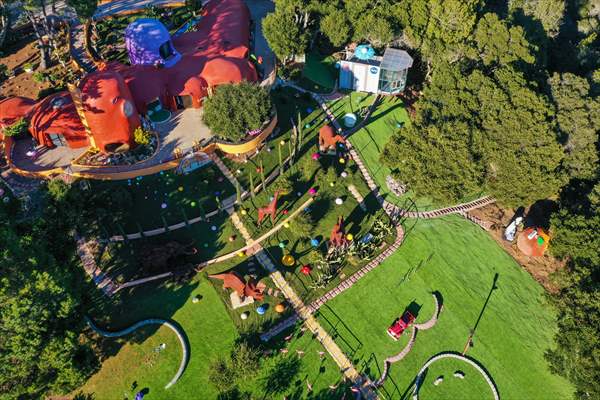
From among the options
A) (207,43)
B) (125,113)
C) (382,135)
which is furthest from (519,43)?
(125,113)

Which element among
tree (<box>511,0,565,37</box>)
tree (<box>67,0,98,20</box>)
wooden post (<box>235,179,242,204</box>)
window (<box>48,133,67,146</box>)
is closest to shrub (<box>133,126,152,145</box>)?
window (<box>48,133,67,146</box>)

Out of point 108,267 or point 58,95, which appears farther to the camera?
point 58,95

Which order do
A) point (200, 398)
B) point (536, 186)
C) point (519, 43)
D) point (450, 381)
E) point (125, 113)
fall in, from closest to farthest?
point (200, 398)
point (450, 381)
point (536, 186)
point (125, 113)
point (519, 43)

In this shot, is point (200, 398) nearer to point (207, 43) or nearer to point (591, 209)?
point (591, 209)

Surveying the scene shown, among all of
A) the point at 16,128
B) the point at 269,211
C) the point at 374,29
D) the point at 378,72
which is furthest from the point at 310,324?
the point at 374,29

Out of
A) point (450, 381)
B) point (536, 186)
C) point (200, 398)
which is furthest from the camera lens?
point (536, 186)

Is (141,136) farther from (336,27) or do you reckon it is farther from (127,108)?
(336,27)

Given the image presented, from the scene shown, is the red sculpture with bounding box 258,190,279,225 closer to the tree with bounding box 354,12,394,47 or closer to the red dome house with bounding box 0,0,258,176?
the red dome house with bounding box 0,0,258,176

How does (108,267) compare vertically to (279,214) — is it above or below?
below
